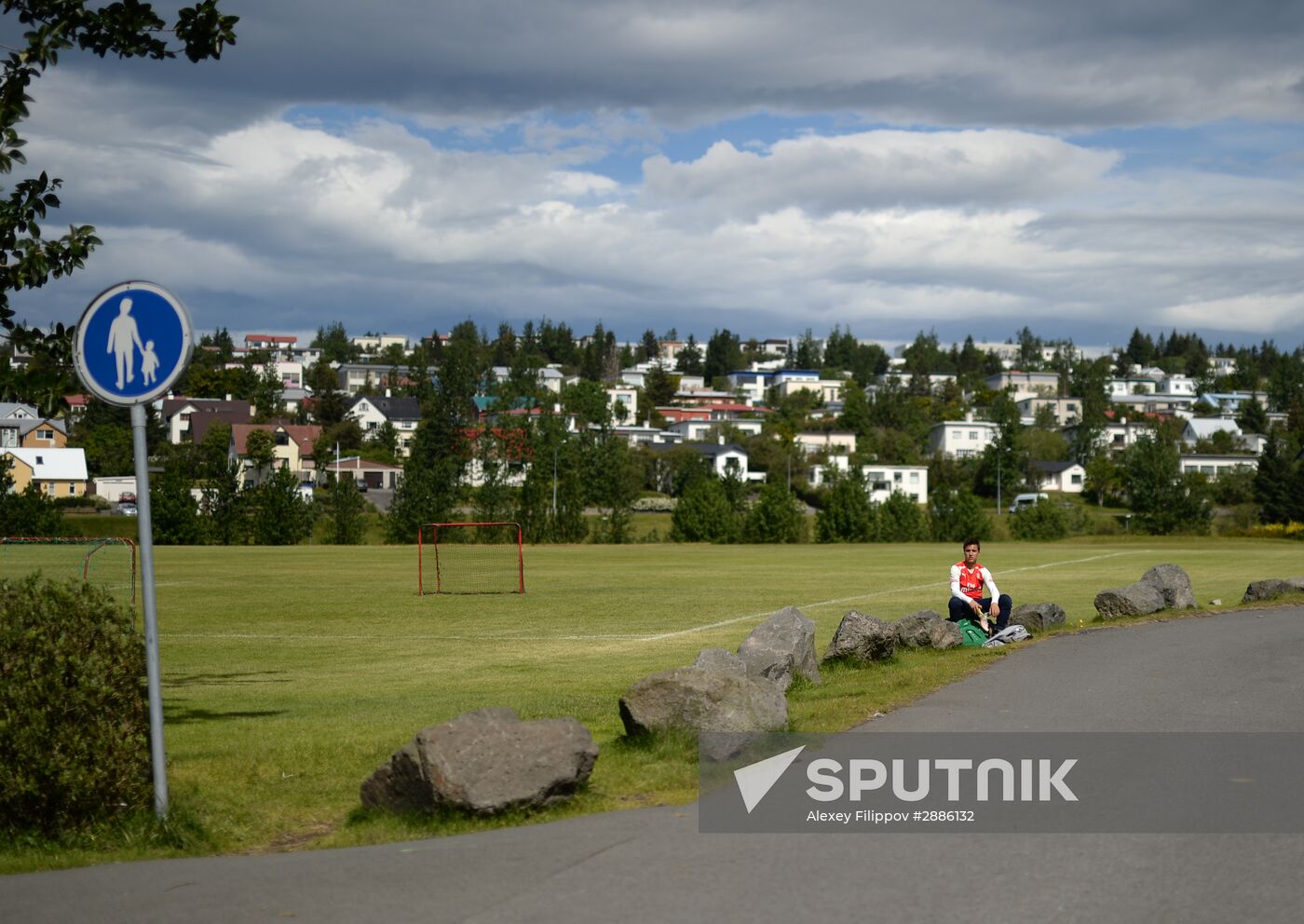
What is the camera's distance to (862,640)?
661 inches

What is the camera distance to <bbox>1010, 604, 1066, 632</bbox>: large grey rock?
21438mm

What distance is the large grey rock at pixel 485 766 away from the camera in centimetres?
869

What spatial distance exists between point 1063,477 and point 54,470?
105594 mm

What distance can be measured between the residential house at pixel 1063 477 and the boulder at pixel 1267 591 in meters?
128

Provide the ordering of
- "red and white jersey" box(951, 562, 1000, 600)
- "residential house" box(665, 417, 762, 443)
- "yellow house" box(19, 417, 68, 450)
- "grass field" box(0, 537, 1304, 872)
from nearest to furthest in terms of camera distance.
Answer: "grass field" box(0, 537, 1304, 872), "red and white jersey" box(951, 562, 1000, 600), "yellow house" box(19, 417, 68, 450), "residential house" box(665, 417, 762, 443)

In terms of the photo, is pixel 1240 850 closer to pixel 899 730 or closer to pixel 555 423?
pixel 899 730

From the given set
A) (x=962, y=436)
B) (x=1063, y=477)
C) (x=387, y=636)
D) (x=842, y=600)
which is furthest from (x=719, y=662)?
(x=962, y=436)

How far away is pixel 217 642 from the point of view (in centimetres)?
2541

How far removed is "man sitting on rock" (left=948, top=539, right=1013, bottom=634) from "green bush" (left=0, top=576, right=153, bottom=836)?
13164 millimetres

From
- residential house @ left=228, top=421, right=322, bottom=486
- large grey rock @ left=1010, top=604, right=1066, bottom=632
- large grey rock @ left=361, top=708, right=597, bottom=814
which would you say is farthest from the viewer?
residential house @ left=228, top=421, right=322, bottom=486

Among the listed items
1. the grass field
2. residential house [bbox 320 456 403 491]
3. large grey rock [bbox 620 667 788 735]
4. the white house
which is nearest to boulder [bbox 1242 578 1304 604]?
the grass field

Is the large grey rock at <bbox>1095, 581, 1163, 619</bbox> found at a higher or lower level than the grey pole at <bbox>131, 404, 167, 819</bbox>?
lower

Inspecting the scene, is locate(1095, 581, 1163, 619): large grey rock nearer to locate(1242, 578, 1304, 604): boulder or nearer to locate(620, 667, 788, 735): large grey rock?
locate(1242, 578, 1304, 604): boulder

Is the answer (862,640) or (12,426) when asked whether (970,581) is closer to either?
(862,640)
